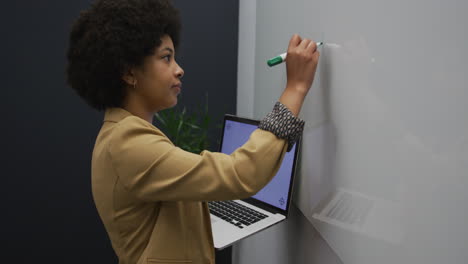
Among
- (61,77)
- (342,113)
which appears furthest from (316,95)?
(61,77)

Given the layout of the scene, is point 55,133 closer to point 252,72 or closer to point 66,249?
point 66,249

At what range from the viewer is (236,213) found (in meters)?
1.24

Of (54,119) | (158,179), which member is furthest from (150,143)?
(54,119)

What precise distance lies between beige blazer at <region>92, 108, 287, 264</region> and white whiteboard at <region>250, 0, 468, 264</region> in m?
0.16

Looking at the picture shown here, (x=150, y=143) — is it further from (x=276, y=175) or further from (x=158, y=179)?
(x=276, y=175)

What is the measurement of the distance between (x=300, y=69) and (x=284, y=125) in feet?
0.48

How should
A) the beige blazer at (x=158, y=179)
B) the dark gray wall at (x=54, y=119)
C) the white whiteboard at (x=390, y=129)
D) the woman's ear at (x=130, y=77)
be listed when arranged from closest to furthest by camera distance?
the white whiteboard at (x=390, y=129)
the beige blazer at (x=158, y=179)
the woman's ear at (x=130, y=77)
the dark gray wall at (x=54, y=119)

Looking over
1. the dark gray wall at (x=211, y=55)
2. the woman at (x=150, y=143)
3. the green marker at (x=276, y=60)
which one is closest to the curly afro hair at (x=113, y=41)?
the woman at (x=150, y=143)

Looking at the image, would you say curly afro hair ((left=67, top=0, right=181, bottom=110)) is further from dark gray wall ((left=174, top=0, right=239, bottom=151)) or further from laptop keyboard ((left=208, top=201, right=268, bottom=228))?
dark gray wall ((left=174, top=0, right=239, bottom=151))

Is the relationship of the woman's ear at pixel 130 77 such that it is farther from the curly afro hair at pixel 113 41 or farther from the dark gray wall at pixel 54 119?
the dark gray wall at pixel 54 119

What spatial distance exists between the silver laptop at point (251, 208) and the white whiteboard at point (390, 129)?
0.50ft

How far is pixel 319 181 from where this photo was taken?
903mm

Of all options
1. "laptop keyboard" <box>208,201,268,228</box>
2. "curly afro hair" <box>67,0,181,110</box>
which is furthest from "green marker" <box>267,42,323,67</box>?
"laptop keyboard" <box>208,201,268,228</box>

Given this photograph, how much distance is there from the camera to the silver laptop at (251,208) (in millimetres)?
1090
